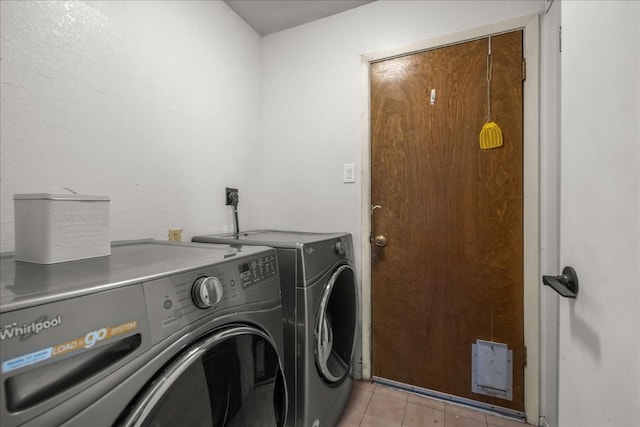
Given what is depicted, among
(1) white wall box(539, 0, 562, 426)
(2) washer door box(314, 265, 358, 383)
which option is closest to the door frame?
(1) white wall box(539, 0, 562, 426)

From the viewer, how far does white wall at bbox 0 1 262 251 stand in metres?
0.95

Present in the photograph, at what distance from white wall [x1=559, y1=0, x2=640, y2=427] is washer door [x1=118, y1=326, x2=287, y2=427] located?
0.76m

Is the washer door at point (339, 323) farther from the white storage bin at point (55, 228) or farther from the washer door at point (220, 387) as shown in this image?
the white storage bin at point (55, 228)

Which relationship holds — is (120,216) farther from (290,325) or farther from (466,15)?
(466,15)

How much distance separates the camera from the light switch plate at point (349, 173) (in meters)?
1.83

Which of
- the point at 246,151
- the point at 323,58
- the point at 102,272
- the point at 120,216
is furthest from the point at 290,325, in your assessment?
the point at 323,58

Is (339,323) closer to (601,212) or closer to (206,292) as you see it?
(206,292)

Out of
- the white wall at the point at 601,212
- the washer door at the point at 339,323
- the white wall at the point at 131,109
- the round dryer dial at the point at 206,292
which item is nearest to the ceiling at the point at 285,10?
the white wall at the point at 131,109

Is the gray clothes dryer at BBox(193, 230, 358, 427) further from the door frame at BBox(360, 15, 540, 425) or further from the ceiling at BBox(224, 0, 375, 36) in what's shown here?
the ceiling at BBox(224, 0, 375, 36)

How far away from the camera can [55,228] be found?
0.74 meters

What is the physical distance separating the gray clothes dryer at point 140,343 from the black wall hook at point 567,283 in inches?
30.6

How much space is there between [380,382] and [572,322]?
1324mm

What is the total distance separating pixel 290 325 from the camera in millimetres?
1134

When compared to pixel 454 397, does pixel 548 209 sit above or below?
above
